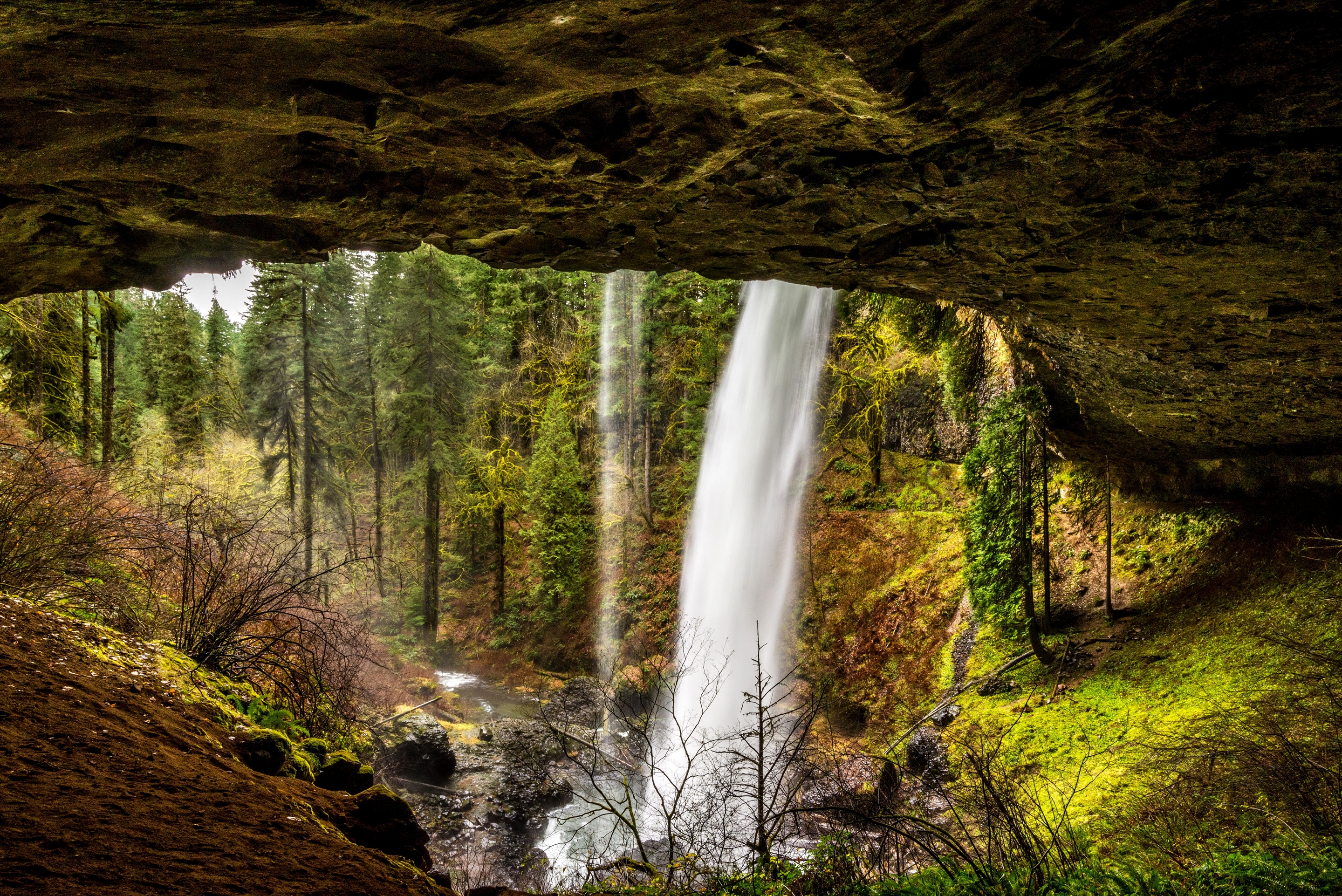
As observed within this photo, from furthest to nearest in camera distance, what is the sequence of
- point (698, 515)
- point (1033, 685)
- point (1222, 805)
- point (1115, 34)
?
point (698, 515) < point (1033, 685) < point (1222, 805) < point (1115, 34)

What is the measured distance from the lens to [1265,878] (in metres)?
3.82

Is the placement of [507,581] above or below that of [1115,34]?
below

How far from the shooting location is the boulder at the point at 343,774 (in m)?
4.91

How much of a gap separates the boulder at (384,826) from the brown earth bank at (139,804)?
1 centimetres

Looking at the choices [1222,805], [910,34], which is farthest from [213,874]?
[1222,805]

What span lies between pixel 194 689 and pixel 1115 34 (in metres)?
6.77

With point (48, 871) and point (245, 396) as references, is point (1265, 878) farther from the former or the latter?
point (245, 396)

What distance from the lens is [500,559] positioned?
78.3 ft

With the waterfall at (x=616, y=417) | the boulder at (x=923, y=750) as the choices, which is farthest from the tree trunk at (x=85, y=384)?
the boulder at (x=923, y=750)

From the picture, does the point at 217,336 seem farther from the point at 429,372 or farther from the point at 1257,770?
the point at 1257,770

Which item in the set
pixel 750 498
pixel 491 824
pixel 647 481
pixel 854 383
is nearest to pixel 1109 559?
pixel 854 383

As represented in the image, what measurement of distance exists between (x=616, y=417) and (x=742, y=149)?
20.1 m

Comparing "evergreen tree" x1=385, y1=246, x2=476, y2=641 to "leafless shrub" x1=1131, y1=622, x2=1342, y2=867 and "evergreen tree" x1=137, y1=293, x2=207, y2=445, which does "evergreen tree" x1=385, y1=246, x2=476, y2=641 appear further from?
"leafless shrub" x1=1131, y1=622, x2=1342, y2=867

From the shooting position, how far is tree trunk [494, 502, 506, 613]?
23.6 metres
